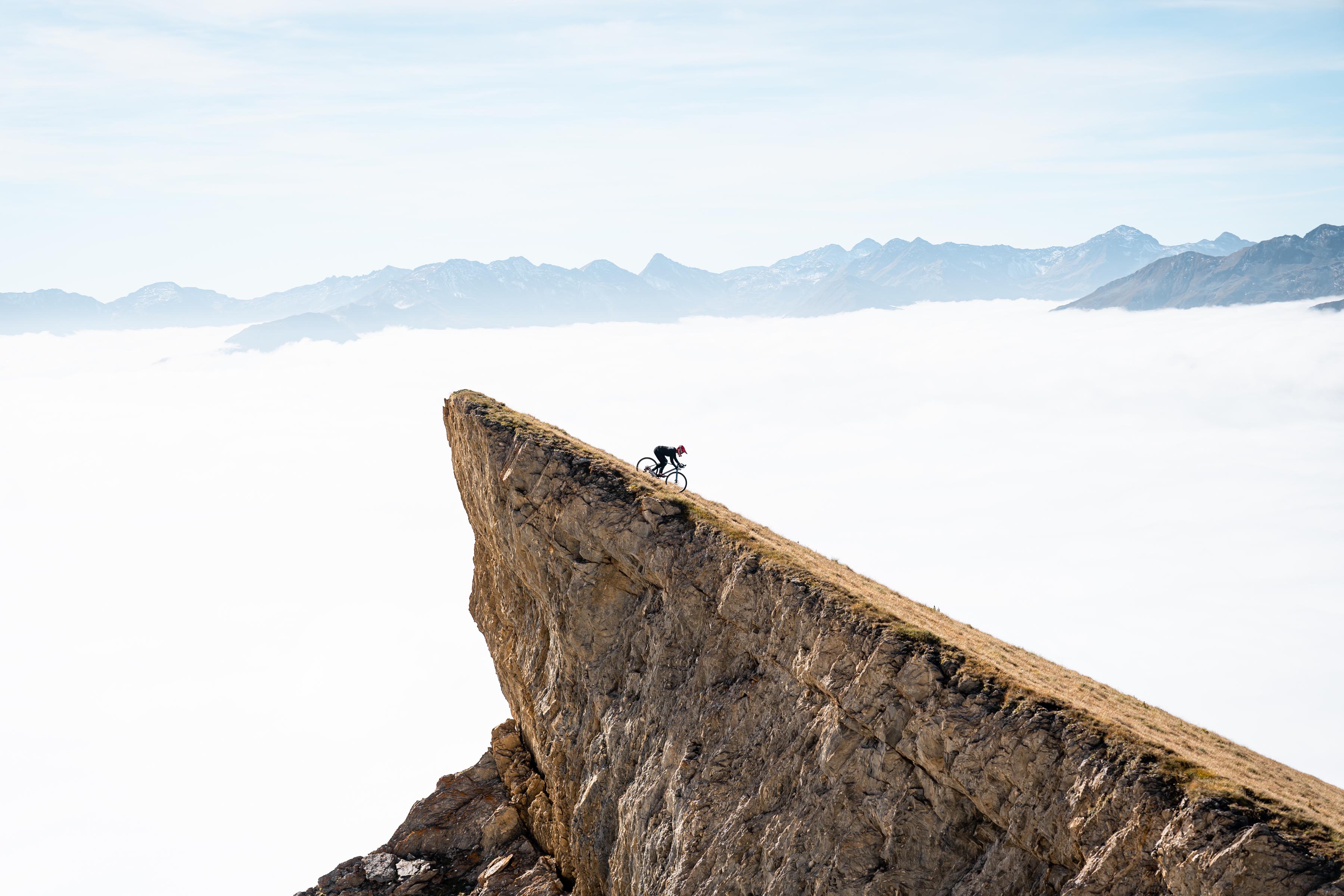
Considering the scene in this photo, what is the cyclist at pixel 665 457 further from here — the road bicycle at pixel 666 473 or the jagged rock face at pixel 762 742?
the jagged rock face at pixel 762 742

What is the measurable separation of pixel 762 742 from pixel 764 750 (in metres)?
0.31

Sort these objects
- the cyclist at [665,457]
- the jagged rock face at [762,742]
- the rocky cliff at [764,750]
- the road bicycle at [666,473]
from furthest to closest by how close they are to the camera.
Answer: the cyclist at [665,457] → the road bicycle at [666,473] → the jagged rock face at [762,742] → the rocky cliff at [764,750]

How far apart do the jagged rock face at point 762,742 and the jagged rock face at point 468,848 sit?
1.11 meters

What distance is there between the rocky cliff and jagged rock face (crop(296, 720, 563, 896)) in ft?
0.39

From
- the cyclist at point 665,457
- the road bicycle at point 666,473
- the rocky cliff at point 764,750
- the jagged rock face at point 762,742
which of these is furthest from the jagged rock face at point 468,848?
the cyclist at point 665,457

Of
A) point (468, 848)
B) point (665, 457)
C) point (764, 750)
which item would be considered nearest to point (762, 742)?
point (764, 750)

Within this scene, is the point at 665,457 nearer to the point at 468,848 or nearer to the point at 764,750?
the point at 764,750

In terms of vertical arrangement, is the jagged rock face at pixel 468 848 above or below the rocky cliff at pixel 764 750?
below

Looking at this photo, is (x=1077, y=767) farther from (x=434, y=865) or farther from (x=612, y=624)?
(x=434, y=865)

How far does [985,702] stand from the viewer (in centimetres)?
2328

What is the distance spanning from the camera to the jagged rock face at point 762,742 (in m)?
20.0

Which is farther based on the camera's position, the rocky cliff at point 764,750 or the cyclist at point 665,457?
the cyclist at point 665,457

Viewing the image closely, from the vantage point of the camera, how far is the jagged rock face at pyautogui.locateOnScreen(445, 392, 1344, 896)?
2005cm

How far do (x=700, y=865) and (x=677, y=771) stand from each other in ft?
10.8
